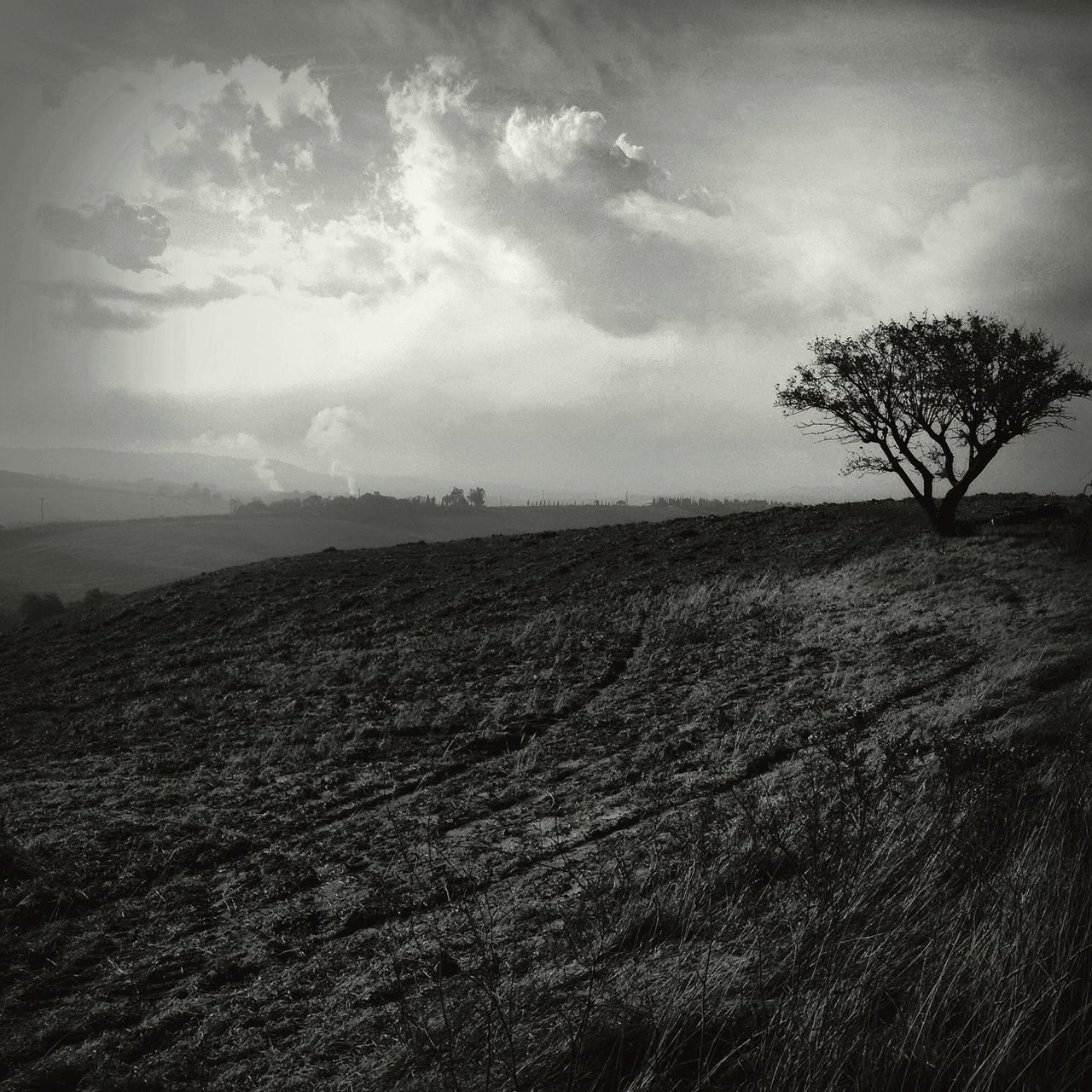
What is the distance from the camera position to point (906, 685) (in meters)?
11.4

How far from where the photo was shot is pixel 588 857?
6477 millimetres

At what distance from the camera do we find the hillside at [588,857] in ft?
10.0

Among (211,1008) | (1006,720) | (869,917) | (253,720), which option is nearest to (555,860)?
(211,1008)

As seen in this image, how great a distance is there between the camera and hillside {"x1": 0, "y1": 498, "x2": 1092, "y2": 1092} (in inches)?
120

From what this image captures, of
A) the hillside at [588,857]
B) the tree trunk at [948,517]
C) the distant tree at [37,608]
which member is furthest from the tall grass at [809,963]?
the distant tree at [37,608]

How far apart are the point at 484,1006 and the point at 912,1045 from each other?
1.89 m

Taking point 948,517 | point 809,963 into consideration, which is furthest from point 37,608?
point 809,963

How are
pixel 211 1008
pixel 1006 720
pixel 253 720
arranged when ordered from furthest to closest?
1. pixel 253 720
2. pixel 1006 720
3. pixel 211 1008

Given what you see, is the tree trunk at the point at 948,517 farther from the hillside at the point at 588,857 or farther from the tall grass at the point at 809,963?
the tall grass at the point at 809,963

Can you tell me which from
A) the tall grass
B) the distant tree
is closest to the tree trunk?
the tall grass

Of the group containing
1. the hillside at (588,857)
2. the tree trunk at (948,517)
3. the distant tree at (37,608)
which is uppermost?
the tree trunk at (948,517)

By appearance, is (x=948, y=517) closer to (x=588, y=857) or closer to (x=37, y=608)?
(x=588, y=857)

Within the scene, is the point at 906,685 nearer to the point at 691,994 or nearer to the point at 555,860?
the point at 555,860

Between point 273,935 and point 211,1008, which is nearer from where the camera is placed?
point 211,1008
